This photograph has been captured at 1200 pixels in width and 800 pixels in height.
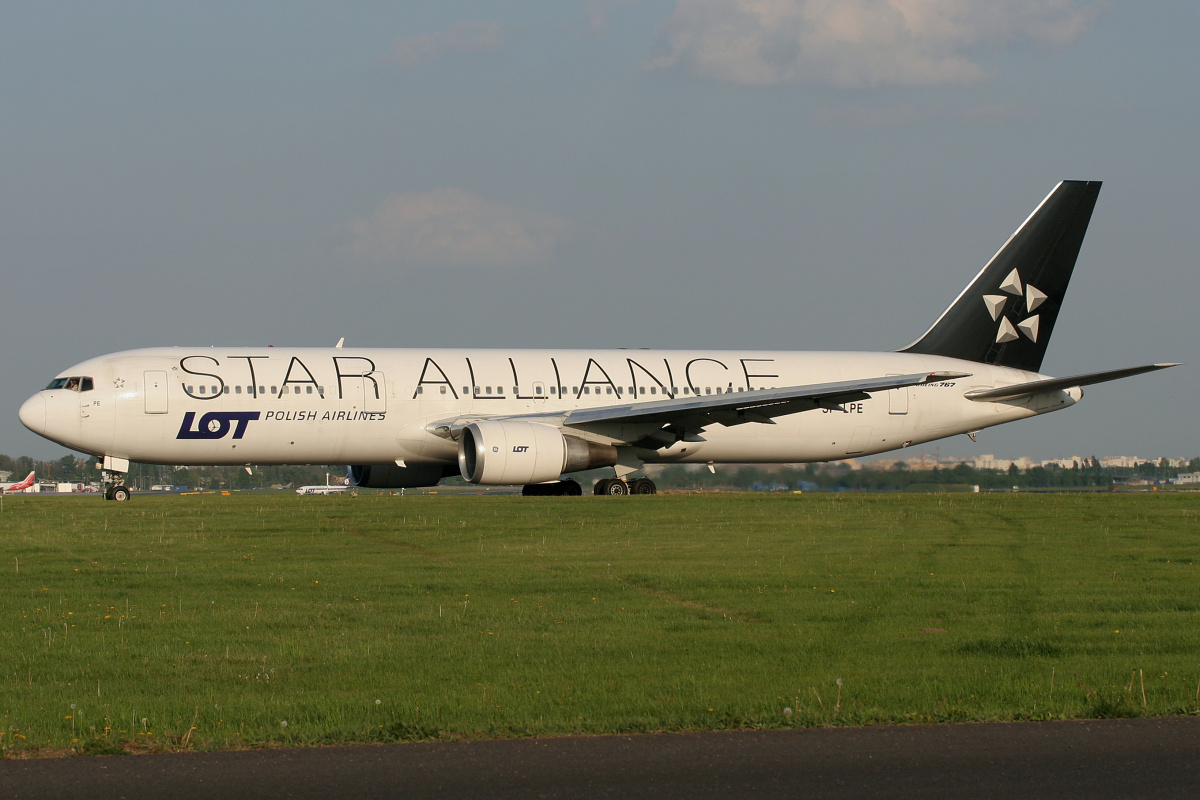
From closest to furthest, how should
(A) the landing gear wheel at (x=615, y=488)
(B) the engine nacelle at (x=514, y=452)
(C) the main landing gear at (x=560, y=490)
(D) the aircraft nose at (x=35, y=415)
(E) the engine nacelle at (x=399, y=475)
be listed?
1. (B) the engine nacelle at (x=514, y=452)
2. (D) the aircraft nose at (x=35, y=415)
3. (A) the landing gear wheel at (x=615, y=488)
4. (C) the main landing gear at (x=560, y=490)
5. (E) the engine nacelle at (x=399, y=475)

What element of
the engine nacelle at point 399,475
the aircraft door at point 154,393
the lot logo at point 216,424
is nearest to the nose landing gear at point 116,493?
the lot logo at point 216,424

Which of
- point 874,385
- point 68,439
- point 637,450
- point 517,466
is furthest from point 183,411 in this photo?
point 874,385

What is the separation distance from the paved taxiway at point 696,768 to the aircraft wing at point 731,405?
2241cm

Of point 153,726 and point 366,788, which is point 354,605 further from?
point 366,788

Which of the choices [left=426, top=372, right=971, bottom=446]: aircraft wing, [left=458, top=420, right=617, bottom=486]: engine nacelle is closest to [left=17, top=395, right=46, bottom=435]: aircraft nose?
[left=426, top=372, right=971, bottom=446]: aircraft wing

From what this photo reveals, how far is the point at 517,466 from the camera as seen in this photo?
28531mm

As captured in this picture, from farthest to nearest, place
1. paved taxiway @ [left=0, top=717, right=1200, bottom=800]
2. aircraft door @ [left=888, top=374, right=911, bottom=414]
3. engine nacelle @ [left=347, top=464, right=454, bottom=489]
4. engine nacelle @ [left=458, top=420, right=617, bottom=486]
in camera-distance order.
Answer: aircraft door @ [left=888, top=374, right=911, bottom=414], engine nacelle @ [left=347, top=464, right=454, bottom=489], engine nacelle @ [left=458, top=420, right=617, bottom=486], paved taxiway @ [left=0, top=717, right=1200, bottom=800]

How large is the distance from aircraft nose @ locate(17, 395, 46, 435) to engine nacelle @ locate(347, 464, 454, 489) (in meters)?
8.04

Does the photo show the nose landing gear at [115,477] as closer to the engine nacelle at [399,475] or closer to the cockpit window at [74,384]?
the cockpit window at [74,384]

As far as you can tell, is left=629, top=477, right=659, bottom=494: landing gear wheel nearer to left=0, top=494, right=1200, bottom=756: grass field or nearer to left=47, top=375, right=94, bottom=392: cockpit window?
left=0, top=494, right=1200, bottom=756: grass field

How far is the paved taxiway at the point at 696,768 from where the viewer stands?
6.48 metres

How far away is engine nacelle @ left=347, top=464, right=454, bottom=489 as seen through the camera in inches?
1335

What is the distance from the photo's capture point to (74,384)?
2961 centimetres

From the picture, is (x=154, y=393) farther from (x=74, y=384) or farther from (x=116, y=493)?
(x=116, y=493)
